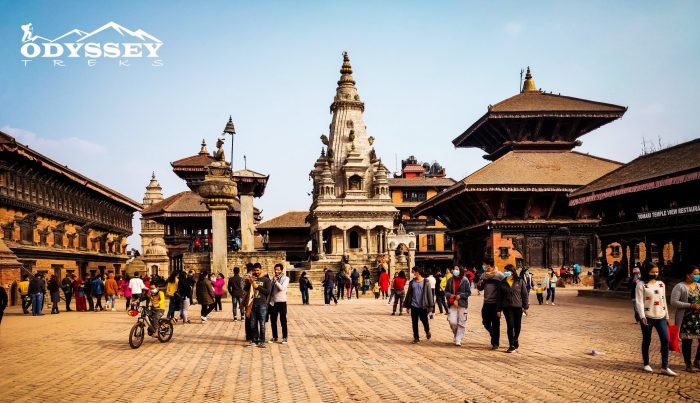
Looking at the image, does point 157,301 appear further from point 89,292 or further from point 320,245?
point 320,245

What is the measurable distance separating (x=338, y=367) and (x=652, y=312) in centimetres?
510

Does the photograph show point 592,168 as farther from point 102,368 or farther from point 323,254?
point 102,368

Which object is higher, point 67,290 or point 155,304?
Answer: point 155,304

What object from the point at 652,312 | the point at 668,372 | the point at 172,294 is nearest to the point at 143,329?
the point at 172,294

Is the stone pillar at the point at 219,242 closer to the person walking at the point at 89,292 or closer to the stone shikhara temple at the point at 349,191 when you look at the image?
the person walking at the point at 89,292

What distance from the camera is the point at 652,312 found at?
8.93 meters

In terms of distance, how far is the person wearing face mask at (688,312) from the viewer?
878 cm

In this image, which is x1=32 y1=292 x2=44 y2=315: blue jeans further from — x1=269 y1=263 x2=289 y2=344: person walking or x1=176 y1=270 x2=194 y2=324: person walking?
x1=269 y1=263 x2=289 y2=344: person walking

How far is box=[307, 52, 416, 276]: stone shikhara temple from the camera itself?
181 feet

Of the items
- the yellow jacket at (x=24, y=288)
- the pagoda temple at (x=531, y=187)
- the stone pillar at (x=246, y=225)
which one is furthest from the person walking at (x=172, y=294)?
the pagoda temple at (x=531, y=187)

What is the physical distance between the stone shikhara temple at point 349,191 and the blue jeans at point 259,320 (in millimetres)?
40247

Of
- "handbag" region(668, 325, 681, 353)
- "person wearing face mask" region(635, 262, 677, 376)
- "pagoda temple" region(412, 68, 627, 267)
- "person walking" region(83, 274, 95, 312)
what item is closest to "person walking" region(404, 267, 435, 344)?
"person wearing face mask" region(635, 262, 677, 376)

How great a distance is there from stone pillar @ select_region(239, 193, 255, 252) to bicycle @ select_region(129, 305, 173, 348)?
845 inches

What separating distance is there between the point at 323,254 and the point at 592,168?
24735mm
